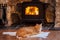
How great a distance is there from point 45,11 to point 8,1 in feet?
3.39

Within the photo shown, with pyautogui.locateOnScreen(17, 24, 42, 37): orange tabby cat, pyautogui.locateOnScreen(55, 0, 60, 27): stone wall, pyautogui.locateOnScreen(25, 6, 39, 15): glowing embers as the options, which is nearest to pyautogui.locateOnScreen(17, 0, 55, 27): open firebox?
pyautogui.locateOnScreen(25, 6, 39, 15): glowing embers

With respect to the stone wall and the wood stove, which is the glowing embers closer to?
the wood stove

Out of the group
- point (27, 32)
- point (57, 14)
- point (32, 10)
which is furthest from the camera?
point (32, 10)

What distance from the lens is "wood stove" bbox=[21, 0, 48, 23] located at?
4848 mm

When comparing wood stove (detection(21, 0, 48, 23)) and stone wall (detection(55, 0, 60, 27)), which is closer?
stone wall (detection(55, 0, 60, 27))

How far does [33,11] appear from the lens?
4918 mm

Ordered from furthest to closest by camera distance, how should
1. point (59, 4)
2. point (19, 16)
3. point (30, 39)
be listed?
point (19, 16) < point (59, 4) < point (30, 39)

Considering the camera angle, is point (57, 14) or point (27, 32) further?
point (57, 14)

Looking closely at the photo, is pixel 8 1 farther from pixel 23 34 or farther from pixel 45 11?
pixel 23 34

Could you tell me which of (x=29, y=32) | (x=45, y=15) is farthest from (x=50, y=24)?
(x=29, y=32)

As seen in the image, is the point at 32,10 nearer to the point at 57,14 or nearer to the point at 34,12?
the point at 34,12

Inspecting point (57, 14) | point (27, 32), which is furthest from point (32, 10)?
point (27, 32)

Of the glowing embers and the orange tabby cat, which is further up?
the glowing embers

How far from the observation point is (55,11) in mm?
4832
